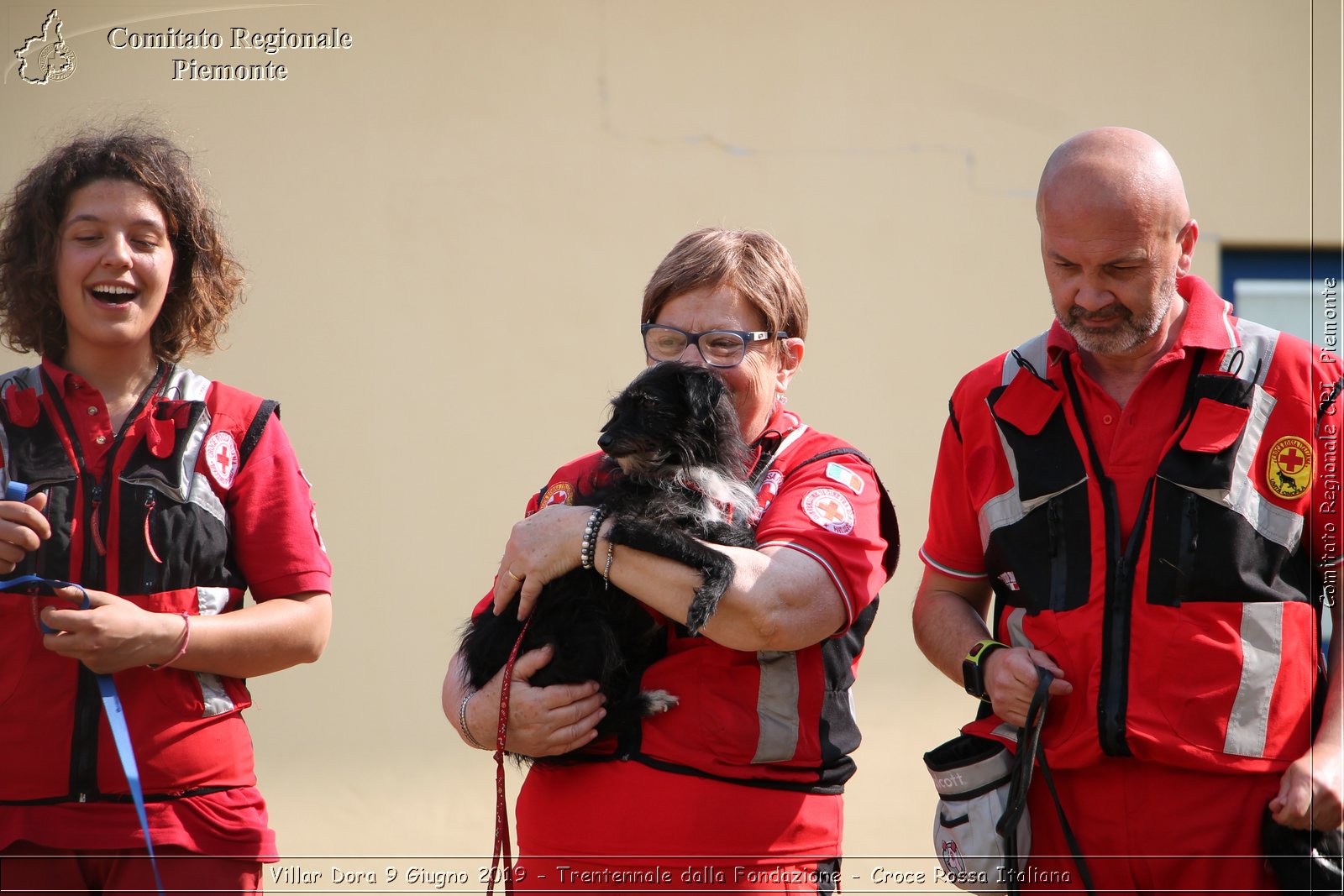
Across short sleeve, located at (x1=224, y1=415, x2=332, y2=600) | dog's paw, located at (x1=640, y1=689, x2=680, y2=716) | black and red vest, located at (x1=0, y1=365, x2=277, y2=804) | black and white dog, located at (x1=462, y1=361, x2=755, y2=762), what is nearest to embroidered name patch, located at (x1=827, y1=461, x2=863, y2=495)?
black and white dog, located at (x1=462, y1=361, x2=755, y2=762)

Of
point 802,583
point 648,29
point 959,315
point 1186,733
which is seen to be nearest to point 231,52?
point 648,29

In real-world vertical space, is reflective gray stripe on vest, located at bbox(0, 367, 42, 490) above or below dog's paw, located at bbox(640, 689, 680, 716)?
above

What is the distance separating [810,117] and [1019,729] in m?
2.88

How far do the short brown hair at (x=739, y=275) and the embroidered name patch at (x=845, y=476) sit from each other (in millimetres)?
345

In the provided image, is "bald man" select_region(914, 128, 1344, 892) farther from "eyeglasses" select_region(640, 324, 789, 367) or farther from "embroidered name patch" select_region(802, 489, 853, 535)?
"eyeglasses" select_region(640, 324, 789, 367)

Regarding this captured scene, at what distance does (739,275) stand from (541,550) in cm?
74

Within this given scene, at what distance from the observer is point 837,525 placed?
2.35 metres

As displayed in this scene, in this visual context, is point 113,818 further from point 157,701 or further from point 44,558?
point 44,558

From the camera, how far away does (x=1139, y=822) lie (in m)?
2.22

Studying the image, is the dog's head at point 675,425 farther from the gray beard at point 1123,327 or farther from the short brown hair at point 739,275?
the gray beard at point 1123,327

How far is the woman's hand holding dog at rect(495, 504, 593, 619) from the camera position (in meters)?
2.44
